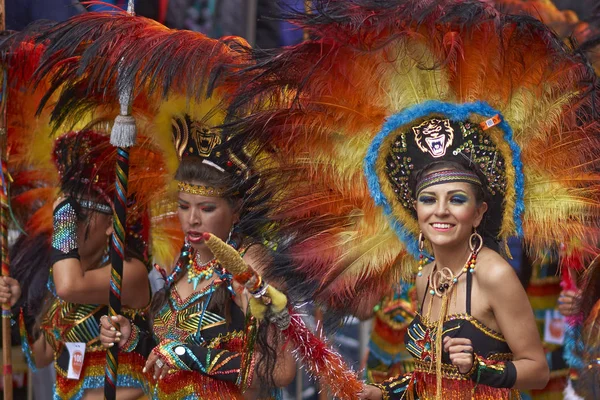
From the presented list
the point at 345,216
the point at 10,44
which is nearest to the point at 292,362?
the point at 345,216

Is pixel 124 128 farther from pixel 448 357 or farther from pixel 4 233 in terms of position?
pixel 448 357

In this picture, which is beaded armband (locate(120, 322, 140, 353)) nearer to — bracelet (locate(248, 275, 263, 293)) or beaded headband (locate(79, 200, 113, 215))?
beaded headband (locate(79, 200, 113, 215))

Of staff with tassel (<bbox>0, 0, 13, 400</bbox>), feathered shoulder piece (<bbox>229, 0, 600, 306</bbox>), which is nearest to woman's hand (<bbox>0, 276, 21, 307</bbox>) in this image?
staff with tassel (<bbox>0, 0, 13, 400</bbox>)

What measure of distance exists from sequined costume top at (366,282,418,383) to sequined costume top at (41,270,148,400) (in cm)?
163

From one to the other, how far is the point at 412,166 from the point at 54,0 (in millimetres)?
2209

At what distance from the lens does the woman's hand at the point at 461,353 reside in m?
3.82

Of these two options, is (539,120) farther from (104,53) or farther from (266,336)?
(104,53)

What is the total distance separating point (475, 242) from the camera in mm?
4109

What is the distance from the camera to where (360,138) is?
4.41 m

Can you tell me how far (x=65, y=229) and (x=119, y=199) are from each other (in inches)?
24.7

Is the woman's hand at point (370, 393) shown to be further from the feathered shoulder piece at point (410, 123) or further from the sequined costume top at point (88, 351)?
the sequined costume top at point (88, 351)

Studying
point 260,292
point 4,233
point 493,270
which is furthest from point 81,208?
point 493,270

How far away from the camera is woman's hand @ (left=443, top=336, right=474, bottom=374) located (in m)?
3.82

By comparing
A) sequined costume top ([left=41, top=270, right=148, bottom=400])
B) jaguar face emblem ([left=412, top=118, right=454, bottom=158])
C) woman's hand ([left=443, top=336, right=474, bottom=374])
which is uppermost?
jaguar face emblem ([left=412, top=118, right=454, bottom=158])
